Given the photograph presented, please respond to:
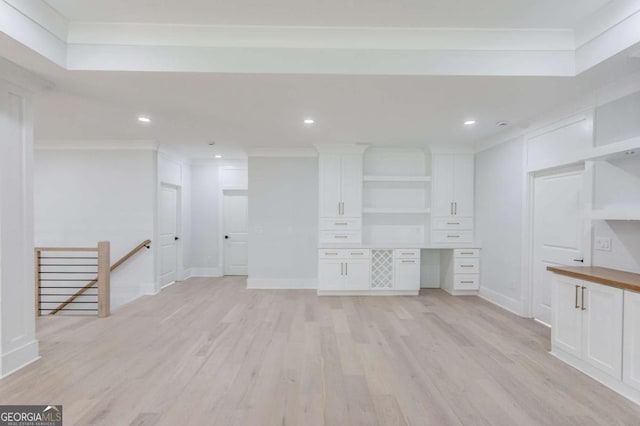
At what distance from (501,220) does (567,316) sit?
2.02 m

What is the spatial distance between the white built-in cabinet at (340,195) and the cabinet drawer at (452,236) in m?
1.32

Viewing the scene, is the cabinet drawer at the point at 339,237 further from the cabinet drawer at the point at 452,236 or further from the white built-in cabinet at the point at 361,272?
the cabinet drawer at the point at 452,236

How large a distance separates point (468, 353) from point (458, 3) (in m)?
3.08

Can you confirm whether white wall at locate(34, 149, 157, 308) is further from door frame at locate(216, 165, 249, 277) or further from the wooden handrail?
door frame at locate(216, 165, 249, 277)

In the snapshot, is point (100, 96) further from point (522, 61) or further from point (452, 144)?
point (452, 144)

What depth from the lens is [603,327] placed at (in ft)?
7.94

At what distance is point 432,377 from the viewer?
254 centimetres

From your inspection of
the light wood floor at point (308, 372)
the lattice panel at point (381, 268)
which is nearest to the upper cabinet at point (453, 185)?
the lattice panel at point (381, 268)

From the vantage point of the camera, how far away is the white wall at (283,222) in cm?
563

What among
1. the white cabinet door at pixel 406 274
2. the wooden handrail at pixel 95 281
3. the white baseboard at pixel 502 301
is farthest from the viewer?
the white cabinet door at pixel 406 274

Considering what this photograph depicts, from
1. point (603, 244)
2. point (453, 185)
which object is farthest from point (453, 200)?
point (603, 244)

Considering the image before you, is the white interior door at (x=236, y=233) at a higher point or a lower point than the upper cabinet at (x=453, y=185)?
lower

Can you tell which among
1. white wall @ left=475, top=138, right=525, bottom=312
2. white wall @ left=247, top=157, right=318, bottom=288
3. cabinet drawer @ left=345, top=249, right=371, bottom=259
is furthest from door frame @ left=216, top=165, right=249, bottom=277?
white wall @ left=475, top=138, right=525, bottom=312

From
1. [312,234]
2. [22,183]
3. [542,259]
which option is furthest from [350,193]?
[22,183]
